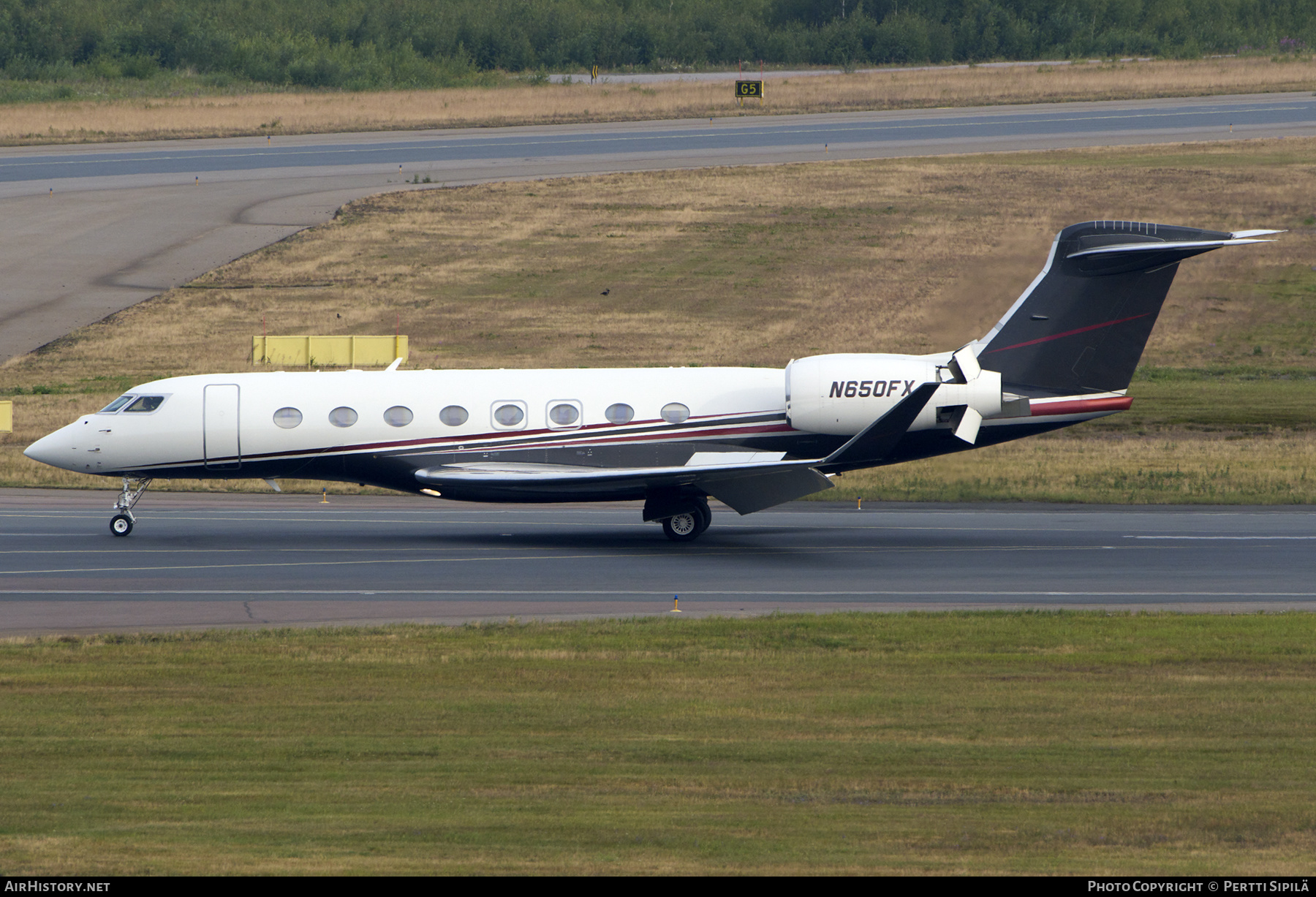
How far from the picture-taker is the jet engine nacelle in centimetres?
2470

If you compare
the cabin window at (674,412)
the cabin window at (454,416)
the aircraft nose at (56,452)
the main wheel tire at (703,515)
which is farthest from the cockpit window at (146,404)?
the main wheel tire at (703,515)

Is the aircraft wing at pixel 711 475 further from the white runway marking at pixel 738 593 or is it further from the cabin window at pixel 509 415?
the white runway marking at pixel 738 593

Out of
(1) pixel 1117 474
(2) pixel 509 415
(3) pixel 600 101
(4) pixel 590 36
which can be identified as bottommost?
(1) pixel 1117 474

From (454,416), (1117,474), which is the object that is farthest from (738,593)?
(1117,474)

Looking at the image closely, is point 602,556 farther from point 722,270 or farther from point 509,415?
point 722,270

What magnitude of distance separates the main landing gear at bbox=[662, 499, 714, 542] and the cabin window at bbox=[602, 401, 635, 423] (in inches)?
81.2

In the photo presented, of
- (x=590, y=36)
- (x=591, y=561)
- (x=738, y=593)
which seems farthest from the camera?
(x=590, y=36)

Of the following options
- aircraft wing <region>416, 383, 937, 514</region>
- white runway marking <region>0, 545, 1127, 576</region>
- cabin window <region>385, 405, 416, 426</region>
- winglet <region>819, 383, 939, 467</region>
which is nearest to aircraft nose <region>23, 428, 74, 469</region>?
white runway marking <region>0, 545, 1127, 576</region>

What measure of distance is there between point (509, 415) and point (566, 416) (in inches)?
41.0

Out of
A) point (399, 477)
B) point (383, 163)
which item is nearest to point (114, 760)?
point (399, 477)

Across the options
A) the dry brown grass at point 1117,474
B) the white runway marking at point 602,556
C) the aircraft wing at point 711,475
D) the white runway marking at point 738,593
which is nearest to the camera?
the white runway marking at point 738,593

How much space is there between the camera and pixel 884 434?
23.7 m

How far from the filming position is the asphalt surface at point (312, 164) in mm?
54250

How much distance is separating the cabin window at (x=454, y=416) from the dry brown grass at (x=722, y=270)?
17.5m
